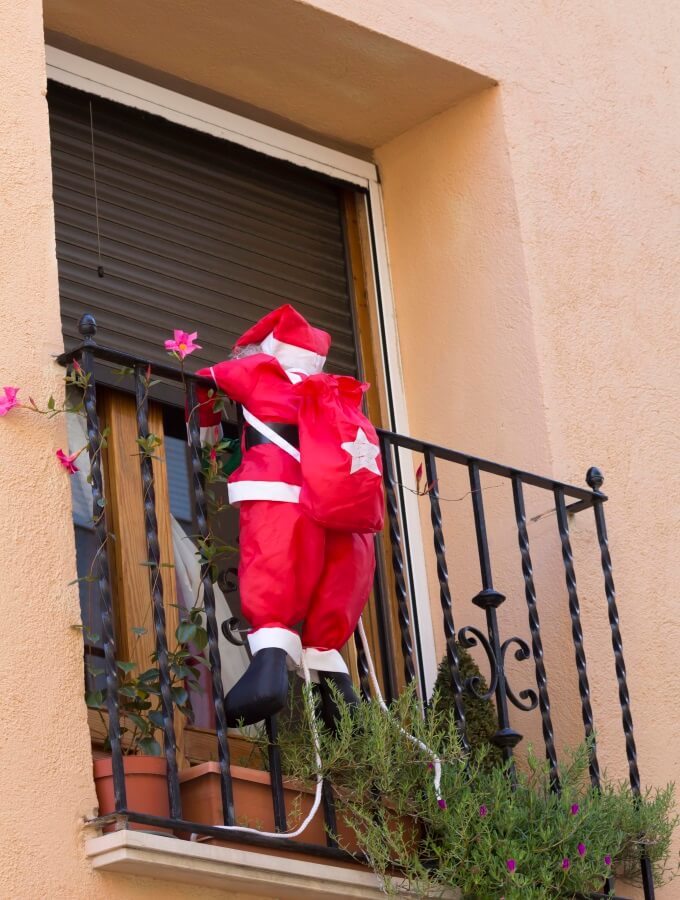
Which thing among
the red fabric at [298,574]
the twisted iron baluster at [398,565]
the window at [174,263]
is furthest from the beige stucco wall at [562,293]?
the red fabric at [298,574]

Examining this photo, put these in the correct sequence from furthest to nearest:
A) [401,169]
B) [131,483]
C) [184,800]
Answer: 1. [401,169]
2. [131,483]
3. [184,800]

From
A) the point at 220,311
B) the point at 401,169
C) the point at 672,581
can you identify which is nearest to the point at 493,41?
the point at 401,169

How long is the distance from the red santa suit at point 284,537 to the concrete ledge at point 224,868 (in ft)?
1.75

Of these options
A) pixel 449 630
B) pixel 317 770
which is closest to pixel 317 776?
pixel 317 770

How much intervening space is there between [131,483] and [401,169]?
75.4 inches

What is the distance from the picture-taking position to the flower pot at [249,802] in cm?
421

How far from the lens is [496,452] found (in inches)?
223

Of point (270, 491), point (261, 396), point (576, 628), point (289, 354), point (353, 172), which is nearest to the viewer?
point (270, 491)

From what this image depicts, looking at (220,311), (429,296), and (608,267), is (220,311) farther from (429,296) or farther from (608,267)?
(608,267)

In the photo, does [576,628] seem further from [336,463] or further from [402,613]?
[336,463]

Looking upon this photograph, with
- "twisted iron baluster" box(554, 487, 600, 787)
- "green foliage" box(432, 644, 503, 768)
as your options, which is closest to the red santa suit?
"green foliage" box(432, 644, 503, 768)

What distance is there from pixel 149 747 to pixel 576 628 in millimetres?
1405

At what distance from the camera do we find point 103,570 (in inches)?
167

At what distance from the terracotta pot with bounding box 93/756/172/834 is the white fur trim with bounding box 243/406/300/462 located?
2.73 feet
